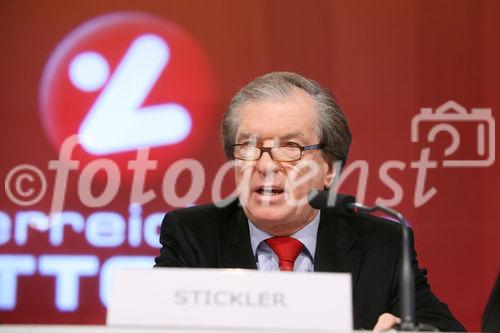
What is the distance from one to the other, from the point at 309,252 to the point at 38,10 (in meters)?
1.85

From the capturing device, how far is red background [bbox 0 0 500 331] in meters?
3.21

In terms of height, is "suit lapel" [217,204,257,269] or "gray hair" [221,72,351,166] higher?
"gray hair" [221,72,351,166]

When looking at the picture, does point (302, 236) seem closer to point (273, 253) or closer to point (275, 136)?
point (273, 253)

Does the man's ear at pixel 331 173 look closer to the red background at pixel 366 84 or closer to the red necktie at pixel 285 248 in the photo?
the red necktie at pixel 285 248

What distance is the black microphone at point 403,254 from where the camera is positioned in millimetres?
1482

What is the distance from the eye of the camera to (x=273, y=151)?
7.09 feet

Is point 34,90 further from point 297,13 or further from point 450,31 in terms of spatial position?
point 450,31

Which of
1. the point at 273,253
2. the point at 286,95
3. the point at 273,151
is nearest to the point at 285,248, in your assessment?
the point at 273,253

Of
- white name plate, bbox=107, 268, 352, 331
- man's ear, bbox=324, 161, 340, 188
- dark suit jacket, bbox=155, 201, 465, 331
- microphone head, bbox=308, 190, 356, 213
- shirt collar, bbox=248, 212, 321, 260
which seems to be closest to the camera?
white name plate, bbox=107, 268, 352, 331

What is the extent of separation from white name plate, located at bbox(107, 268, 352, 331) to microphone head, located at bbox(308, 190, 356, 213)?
20cm

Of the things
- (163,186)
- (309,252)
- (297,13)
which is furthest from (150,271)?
(297,13)

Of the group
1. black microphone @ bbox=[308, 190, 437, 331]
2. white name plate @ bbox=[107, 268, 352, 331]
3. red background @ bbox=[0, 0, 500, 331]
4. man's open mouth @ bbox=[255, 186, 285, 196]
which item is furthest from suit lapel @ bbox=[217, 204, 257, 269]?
red background @ bbox=[0, 0, 500, 331]

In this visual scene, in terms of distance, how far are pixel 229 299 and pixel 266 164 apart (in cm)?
75

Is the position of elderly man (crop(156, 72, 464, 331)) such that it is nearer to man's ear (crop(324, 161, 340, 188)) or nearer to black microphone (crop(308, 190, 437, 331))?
man's ear (crop(324, 161, 340, 188))
